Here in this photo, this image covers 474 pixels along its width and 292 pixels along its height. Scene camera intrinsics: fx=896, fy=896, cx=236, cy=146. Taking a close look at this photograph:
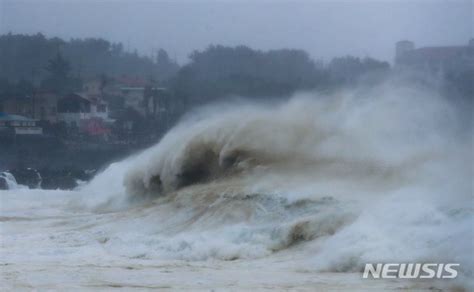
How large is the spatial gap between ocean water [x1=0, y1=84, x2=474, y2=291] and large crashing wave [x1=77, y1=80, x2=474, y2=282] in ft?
0.08

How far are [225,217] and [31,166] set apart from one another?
436 inches

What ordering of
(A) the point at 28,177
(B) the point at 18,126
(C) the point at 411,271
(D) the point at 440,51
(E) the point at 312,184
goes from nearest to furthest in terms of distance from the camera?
(C) the point at 411,271 → (E) the point at 312,184 → (D) the point at 440,51 → (A) the point at 28,177 → (B) the point at 18,126

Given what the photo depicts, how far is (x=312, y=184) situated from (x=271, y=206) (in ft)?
3.15

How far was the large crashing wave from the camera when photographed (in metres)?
9.59

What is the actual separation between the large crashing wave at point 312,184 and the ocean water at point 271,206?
0.03 m

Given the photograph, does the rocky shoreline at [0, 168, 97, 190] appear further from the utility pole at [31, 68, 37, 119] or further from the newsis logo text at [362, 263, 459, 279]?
the newsis logo text at [362, 263, 459, 279]

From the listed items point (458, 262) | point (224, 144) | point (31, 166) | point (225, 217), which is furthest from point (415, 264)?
point (31, 166)

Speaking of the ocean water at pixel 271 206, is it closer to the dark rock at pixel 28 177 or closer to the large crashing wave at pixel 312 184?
the large crashing wave at pixel 312 184

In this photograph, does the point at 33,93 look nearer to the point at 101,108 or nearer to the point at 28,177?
the point at 101,108

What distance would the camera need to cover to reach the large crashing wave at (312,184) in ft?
31.5

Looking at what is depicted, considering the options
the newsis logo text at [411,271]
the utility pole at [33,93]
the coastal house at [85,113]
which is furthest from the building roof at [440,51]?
A: the utility pole at [33,93]

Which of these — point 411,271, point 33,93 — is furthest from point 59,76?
point 411,271

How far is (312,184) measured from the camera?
40.0 ft

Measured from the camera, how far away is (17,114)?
22.8 metres
